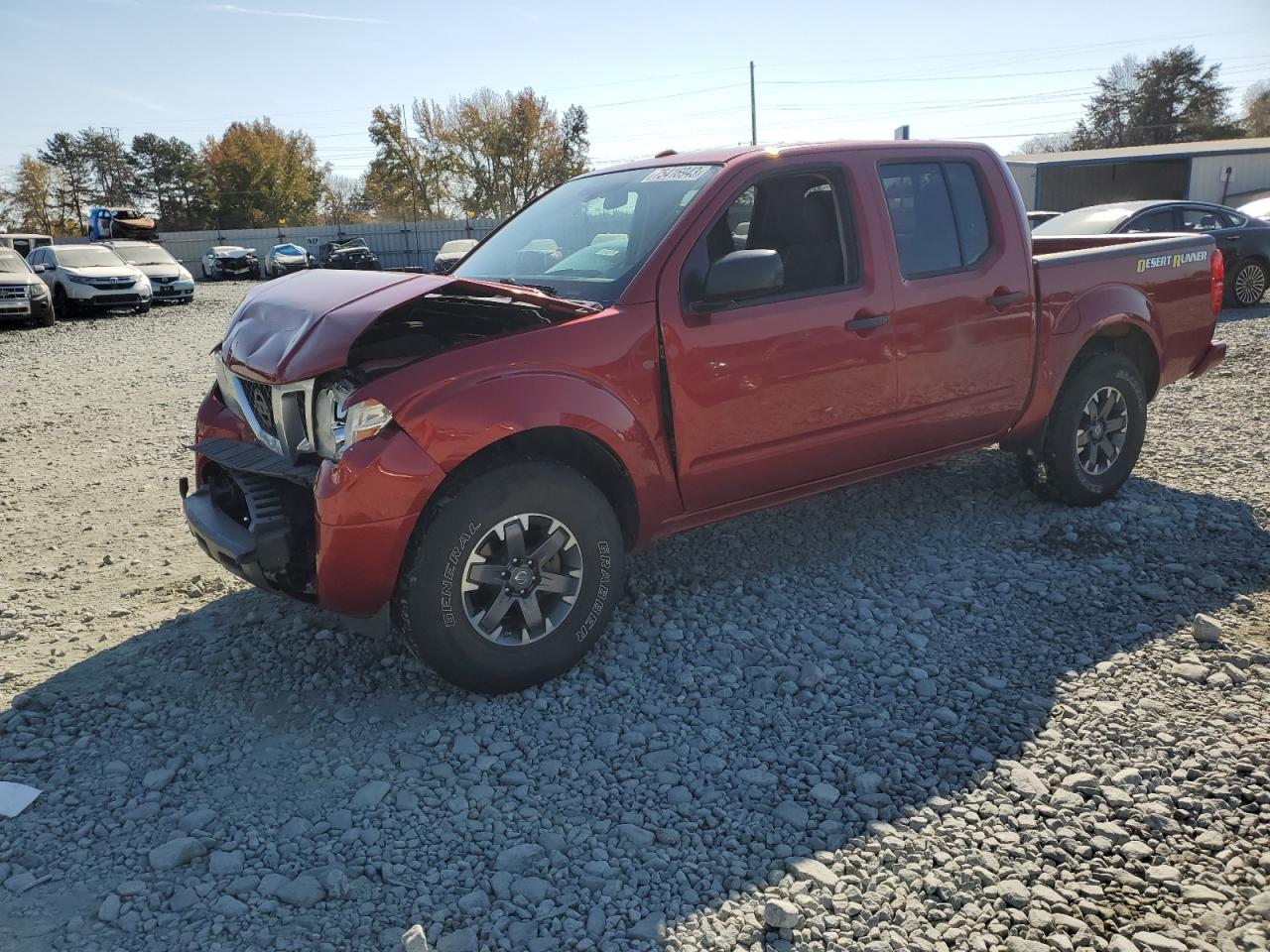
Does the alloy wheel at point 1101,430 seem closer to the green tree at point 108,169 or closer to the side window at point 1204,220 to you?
the side window at point 1204,220

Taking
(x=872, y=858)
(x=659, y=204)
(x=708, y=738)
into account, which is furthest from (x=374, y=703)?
(x=659, y=204)

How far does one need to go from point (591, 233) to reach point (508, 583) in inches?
70.1

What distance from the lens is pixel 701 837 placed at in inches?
114

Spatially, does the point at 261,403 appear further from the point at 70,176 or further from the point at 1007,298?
the point at 70,176

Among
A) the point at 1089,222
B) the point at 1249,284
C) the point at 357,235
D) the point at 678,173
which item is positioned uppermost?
the point at 357,235

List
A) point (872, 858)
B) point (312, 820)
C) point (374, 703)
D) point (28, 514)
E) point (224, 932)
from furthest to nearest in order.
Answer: point (28, 514) < point (374, 703) < point (312, 820) < point (872, 858) < point (224, 932)

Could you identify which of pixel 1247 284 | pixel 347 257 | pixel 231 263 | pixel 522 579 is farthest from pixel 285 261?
pixel 522 579

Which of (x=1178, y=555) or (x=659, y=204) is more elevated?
(x=659, y=204)

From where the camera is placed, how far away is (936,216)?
4785 millimetres

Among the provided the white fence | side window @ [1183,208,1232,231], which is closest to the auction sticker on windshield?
side window @ [1183,208,1232,231]

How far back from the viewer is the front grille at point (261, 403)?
12.4 ft

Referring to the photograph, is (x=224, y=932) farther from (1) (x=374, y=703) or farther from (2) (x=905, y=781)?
(2) (x=905, y=781)

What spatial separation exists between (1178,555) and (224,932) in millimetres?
4574

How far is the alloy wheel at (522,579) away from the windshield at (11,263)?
62.8 feet
